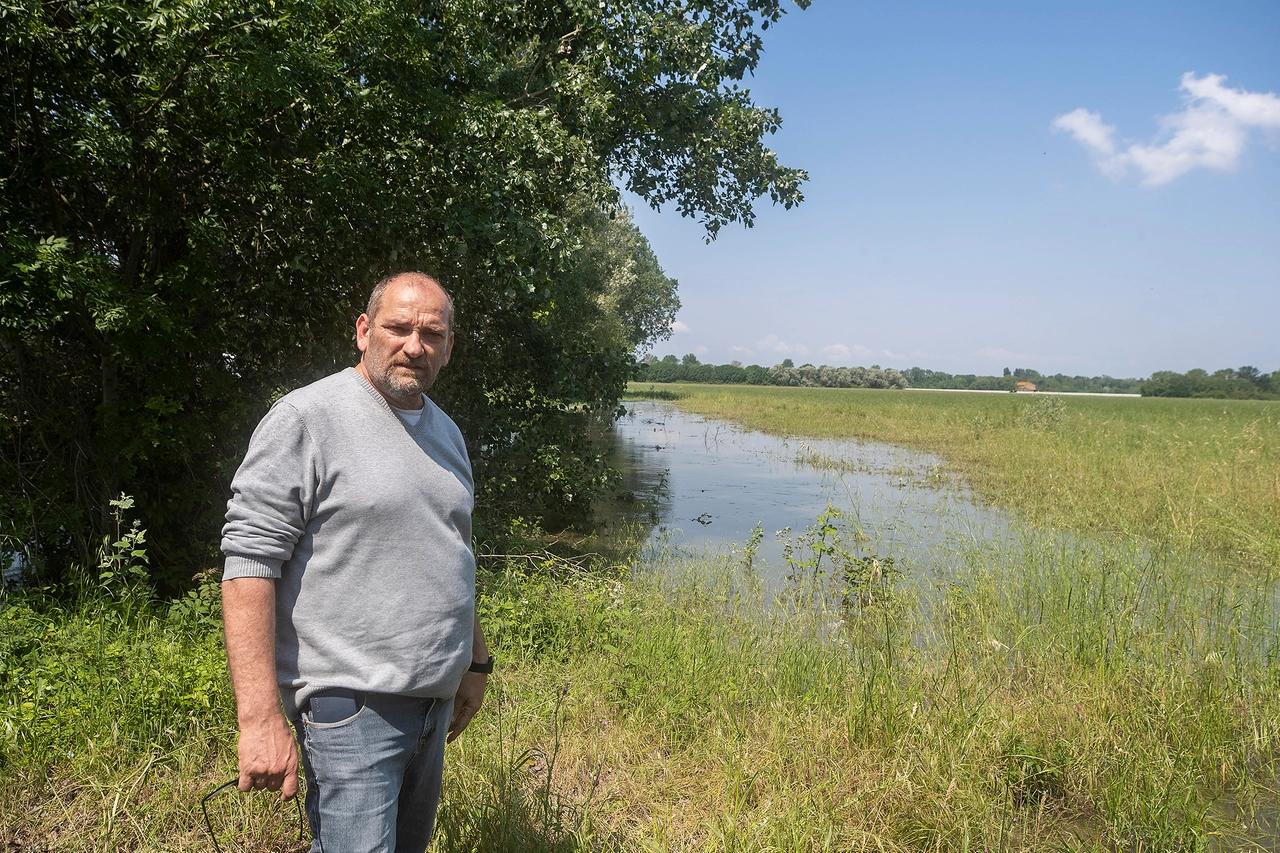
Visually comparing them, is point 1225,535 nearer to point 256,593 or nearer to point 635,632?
point 635,632

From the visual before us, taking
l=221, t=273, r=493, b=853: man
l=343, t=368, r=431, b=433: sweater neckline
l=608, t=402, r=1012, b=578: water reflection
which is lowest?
l=608, t=402, r=1012, b=578: water reflection

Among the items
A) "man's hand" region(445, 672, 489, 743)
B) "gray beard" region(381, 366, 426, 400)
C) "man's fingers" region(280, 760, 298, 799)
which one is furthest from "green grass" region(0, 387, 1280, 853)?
"gray beard" region(381, 366, 426, 400)

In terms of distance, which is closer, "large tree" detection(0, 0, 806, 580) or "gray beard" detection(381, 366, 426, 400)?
"gray beard" detection(381, 366, 426, 400)

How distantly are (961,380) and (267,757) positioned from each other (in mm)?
145163

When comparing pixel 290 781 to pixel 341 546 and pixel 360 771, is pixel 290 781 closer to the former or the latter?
pixel 360 771

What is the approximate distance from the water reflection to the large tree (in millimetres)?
3570

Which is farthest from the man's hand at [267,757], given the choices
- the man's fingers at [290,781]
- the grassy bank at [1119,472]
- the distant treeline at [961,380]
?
the distant treeline at [961,380]

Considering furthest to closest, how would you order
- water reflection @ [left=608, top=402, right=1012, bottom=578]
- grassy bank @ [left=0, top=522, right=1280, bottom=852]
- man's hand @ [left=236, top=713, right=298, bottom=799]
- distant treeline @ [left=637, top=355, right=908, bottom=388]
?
distant treeline @ [left=637, top=355, right=908, bottom=388]
water reflection @ [left=608, top=402, right=1012, bottom=578]
grassy bank @ [left=0, top=522, right=1280, bottom=852]
man's hand @ [left=236, top=713, right=298, bottom=799]

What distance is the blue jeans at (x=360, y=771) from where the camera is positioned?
1846mm

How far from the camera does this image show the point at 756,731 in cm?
397

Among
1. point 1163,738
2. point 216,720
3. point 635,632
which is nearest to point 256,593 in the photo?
point 216,720

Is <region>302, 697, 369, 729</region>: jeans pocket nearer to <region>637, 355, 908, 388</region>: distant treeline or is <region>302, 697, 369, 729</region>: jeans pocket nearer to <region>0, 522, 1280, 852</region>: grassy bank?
<region>0, 522, 1280, 852</region>: grassy bank

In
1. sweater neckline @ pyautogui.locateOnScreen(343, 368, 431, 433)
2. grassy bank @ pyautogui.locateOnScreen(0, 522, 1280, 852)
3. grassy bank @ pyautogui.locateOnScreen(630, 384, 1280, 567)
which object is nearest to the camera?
sweater neckline @ pyautogui.locateOnScreen(343, 368, 431, 433)

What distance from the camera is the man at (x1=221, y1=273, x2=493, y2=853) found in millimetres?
1783
